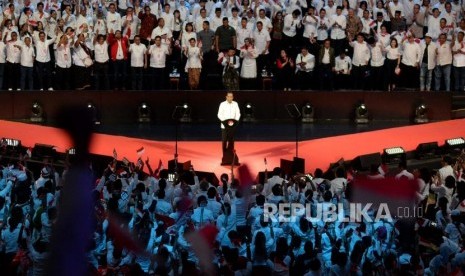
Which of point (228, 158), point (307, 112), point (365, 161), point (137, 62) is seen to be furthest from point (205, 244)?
point (137, 62)

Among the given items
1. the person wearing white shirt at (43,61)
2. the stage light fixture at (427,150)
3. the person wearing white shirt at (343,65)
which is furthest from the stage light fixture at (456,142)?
the person wearing white shirt at (43,61)

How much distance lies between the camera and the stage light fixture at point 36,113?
71.7ft

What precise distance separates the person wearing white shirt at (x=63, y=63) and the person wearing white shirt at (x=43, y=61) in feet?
0.78

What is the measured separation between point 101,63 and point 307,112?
Result: 5.68 m

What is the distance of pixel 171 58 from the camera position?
23562mm

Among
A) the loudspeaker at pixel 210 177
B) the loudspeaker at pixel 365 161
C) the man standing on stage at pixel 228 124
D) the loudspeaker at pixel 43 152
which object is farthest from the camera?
the man standing on stage at pixel 228 124

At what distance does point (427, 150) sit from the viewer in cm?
1814

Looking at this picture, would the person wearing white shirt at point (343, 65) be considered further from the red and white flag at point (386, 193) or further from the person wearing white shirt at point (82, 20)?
the red and white flag at point (386, 193)

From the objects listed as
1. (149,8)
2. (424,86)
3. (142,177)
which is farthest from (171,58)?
(142,177)

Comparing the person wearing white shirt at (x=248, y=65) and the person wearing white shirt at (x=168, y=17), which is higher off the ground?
the person wearing white shirt at (x=168, y=17)

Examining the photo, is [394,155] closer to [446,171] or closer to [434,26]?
[446,171]

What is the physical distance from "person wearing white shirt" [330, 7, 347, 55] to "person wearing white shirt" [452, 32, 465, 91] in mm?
2990

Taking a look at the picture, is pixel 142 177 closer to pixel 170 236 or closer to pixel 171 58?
pixel 170 236

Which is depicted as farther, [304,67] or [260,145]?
[304,67]
